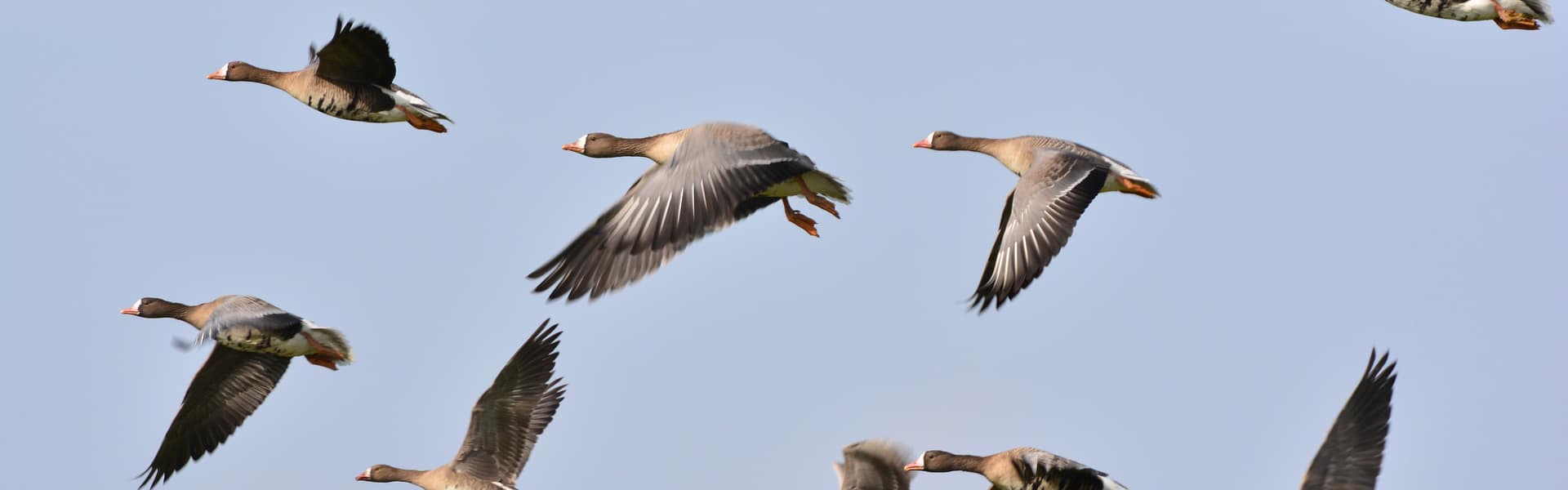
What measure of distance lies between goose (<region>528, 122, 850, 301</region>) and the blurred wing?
16.0ft

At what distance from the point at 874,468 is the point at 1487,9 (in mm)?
8138

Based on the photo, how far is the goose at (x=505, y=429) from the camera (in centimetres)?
2084

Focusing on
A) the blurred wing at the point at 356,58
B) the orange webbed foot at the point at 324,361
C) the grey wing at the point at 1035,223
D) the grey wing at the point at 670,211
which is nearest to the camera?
the grey wing at the point at 670,211

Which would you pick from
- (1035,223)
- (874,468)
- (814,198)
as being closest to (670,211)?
(814,198)

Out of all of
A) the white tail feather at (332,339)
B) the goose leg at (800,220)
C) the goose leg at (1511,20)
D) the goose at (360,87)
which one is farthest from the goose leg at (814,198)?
the goose leg at (1511,20)

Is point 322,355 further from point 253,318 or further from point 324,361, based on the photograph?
point 253,318

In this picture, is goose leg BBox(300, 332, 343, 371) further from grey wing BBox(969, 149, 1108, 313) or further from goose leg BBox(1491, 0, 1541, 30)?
goose leg BBox(1491, 0, 1541, 30)

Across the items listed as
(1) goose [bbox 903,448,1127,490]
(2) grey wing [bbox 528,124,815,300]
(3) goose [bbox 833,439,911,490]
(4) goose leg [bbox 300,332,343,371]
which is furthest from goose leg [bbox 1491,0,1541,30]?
(4) goose leg [bbox 300,332,343,371]

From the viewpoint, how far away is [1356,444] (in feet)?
59.2

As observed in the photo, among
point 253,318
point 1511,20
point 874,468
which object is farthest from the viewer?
point 253,318

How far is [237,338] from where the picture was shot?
66.6 ft

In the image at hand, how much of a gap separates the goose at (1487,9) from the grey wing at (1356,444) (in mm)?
4122

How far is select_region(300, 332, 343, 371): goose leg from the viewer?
2064 centimetres

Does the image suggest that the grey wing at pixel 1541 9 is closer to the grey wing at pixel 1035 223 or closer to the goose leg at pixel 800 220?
the grey wing at pixel 1035 223
